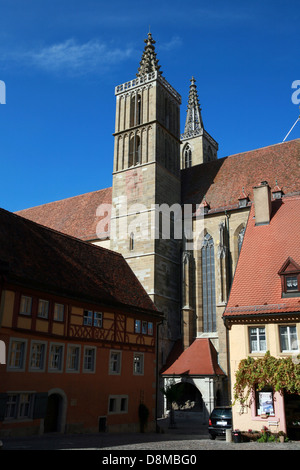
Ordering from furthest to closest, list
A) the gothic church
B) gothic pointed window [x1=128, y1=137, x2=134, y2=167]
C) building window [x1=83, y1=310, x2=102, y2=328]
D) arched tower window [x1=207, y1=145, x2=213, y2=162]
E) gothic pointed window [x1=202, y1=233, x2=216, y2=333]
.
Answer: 1. arched tower window [x1=207, y1=145, x2=213, y2=162]
2. gothic pointed window [x1=128, y1=137, x2=134, y2=167]
3. gothic pointed window [x1=202, y1=233, x2=216, y2=333]
4. the gothic church
5. building window [x1=83, y1=310, x2=102, y2=328]

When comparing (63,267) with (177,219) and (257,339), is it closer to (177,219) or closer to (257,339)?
(257,339)

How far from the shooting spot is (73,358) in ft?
57.3

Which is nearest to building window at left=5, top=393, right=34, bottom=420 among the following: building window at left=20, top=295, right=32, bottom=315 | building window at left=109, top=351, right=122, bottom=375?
building window at left=20, top=295, right=32, bottom=315

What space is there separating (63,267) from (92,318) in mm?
2389

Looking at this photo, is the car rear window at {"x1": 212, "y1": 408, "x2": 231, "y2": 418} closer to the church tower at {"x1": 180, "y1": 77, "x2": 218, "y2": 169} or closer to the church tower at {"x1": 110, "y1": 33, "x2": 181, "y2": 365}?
the church tower at {"x1": 110, "y1": 33, "x2": 181, "y2": 365}

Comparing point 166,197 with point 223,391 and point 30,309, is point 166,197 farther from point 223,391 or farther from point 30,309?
point 30,309

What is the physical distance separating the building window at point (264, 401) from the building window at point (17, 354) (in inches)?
313

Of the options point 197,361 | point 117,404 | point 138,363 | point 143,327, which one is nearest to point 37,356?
point 117,404

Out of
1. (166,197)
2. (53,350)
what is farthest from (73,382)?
(166,197)

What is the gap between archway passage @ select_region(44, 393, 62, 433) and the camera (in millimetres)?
16016

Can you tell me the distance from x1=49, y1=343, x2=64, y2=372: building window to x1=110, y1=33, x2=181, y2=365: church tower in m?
11.1

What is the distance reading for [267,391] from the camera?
15.2 meters

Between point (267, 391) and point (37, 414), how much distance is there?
774 centimetres

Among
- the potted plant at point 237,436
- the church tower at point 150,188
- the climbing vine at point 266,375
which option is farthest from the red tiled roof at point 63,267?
the potted plant at point 237,436
